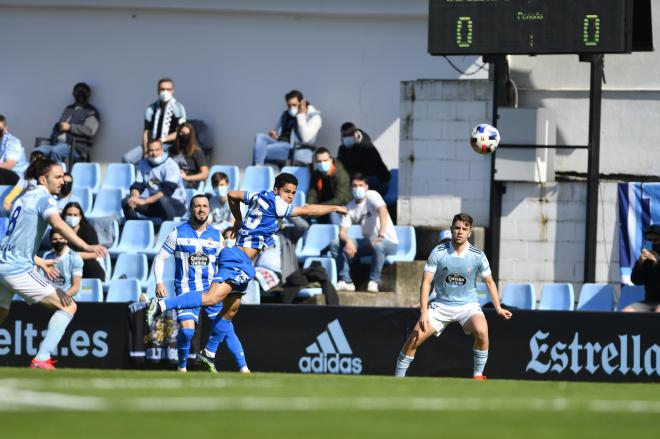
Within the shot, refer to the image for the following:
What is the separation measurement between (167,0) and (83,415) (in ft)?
50.1

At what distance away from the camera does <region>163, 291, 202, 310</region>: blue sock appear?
13.3 meters

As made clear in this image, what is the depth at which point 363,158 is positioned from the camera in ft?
62.2

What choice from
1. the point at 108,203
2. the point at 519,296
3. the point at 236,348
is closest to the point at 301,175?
the point at 108,203

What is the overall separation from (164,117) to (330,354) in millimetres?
5490

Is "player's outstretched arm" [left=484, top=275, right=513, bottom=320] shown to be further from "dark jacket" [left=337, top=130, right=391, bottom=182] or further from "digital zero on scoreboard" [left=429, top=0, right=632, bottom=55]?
"dark jacket" [left=337, top=130, right=391, bottom=182]

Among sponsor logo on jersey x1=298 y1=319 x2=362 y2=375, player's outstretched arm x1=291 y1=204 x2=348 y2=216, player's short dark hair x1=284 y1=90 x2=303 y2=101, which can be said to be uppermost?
player's short dark hair x1=284 y1=90 x2=303 y2=101

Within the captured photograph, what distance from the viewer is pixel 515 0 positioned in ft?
54.2

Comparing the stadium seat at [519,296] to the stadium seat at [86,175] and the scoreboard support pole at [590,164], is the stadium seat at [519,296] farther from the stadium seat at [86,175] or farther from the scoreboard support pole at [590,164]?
the stadium seat at [86,175]

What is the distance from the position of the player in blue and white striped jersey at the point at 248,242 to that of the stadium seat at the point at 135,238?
530cm

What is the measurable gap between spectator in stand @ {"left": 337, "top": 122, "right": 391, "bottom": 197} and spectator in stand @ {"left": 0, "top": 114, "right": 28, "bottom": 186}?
15.1 ft

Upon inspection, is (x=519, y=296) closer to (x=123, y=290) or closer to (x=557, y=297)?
(x=557, y=297)

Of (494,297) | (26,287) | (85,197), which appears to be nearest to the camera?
(26,287)

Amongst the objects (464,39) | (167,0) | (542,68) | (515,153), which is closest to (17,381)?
(464,39)

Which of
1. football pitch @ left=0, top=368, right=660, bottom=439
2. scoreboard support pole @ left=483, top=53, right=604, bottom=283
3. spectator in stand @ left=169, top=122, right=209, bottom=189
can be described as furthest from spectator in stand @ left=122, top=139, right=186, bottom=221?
football pitch @ left=0, top=368, right=660, bottom=439
